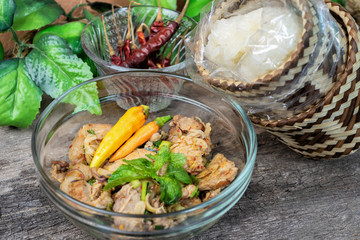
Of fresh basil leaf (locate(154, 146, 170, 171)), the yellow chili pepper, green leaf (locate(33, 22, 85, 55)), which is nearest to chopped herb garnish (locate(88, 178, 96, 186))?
the yellow chili pepper

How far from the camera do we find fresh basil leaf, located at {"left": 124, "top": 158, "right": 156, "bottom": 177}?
3.63 feet

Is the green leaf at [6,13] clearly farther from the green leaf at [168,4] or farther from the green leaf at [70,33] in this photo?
the green leaf at [168,4]

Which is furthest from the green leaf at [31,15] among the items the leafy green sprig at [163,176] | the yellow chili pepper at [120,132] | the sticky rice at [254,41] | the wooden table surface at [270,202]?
the leafy green sprig at [163,176]

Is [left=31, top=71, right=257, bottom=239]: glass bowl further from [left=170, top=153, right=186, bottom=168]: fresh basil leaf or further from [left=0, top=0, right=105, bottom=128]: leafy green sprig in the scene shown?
[left=0, top=0, right=105, bottom=128]: leafy green sprig

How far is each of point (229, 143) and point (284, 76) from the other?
31cm

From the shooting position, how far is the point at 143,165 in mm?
1139

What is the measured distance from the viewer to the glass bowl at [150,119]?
97 cm

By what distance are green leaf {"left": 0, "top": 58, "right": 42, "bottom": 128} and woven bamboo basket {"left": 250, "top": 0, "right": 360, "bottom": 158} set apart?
A: 881mm

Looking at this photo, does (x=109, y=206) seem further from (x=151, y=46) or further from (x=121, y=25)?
(x=121, y=25)

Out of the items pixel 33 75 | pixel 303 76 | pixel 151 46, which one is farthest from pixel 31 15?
pixel 303 76

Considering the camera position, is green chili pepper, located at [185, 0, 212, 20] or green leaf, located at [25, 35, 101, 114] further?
green chili pepper, located at [185, 0, 212, 20]

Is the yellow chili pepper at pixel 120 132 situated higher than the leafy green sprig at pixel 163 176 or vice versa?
the leafy green sprig at pixel 163 176

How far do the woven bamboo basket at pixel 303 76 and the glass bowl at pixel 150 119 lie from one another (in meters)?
0.09

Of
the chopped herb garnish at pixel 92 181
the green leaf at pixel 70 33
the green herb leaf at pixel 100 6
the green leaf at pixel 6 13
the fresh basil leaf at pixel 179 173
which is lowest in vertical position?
the chopped herb garnish at pixel 92 181
